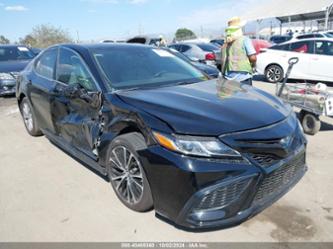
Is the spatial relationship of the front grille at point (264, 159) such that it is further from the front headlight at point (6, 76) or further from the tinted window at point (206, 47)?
the tinted window at point (206, 47)

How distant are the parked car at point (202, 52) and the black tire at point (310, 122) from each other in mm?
7169

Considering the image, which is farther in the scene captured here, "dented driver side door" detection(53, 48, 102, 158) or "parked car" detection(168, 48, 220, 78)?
"parked car" detection(168, 48, 220, 78)

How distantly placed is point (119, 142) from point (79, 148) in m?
1.02

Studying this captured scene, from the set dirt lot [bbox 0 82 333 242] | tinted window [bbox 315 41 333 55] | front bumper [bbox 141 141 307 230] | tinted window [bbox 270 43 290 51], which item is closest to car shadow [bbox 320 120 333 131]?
dirt lot [bbox 0 82 333 242]

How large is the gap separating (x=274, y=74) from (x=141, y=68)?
8.44m

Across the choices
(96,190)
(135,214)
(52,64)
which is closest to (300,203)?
(135,214)

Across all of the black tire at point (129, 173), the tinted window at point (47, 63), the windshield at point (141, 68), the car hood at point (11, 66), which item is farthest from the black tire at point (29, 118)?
the car hood at point (11, 66)

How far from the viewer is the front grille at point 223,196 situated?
7.92 feet

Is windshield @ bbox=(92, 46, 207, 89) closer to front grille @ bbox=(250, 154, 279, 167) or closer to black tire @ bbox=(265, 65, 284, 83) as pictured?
front grille @ bbox=(250, 154, 279, 167)

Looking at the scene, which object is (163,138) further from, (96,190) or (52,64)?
(52,64)

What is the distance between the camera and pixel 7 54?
407 inches

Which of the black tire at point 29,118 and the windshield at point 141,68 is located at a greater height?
the windshield at point 141,68

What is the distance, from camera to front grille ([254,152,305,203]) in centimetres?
255

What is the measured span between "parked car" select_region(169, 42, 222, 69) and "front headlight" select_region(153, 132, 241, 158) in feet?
33.3
